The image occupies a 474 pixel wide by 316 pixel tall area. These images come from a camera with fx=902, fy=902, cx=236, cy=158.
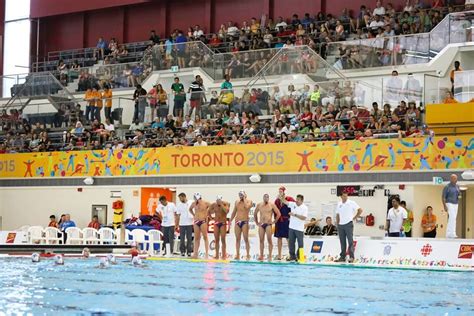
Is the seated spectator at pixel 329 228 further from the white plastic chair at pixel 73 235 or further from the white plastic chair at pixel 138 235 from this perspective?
the white plastic chair at pixel 73 235

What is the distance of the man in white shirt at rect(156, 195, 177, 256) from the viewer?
23.4 metres

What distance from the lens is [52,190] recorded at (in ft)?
102

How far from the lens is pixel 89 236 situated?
27031 mm

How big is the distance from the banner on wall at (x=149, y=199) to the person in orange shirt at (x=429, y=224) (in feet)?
30.4

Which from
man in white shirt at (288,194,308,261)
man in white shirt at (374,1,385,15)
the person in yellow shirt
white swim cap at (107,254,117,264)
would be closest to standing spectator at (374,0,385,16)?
man in white shirt at (374,1,385,15)

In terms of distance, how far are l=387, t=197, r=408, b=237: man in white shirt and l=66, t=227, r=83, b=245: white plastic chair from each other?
944cm

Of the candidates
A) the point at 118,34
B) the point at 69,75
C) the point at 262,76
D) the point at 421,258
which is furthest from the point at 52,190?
the point at 421,258

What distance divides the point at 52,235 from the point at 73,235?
1.11 m

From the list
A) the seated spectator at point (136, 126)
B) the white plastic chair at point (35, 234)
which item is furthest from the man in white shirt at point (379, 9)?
the white plastic chair at point (35, 234)

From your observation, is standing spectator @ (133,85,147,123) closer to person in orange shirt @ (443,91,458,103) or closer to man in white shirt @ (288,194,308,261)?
man in white shirt @ (288,194,308,261)

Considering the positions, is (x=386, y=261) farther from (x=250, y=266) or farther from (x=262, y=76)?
(x=262, y=76)

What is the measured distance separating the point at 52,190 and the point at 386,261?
14596 mm

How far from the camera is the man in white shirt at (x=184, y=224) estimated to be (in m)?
22.8

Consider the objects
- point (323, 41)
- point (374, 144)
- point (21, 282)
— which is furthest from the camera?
point (323, 41)
